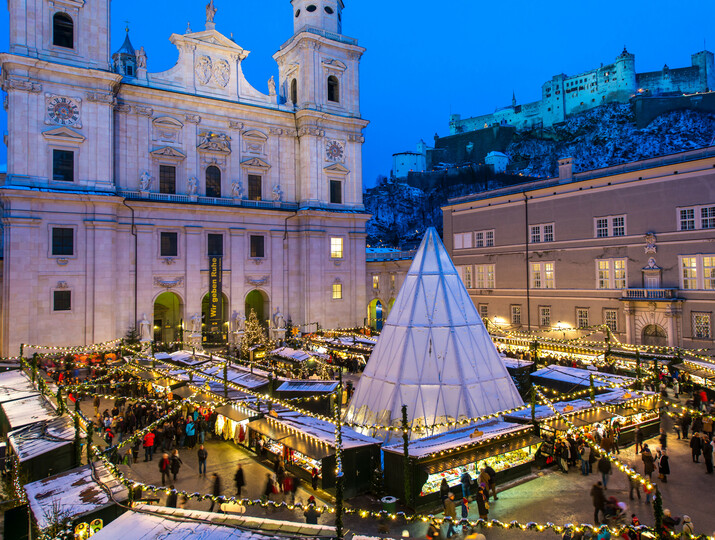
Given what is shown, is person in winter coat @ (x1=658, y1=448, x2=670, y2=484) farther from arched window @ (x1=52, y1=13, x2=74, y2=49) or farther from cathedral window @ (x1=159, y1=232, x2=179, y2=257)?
arched window @ (x1=52, y1=13, x2=74, y2=49)

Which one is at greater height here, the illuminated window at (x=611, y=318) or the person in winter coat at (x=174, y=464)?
the illuminated window at (x=611, y=318)

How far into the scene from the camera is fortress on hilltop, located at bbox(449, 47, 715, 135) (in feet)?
331

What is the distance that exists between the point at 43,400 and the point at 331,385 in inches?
402

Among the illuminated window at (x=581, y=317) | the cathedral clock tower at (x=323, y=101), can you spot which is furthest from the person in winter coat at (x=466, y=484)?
the cathedral clock tower at (x=323, y=101)

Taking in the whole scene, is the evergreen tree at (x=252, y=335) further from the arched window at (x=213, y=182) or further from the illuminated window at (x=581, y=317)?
the illuminated window at (x=581, y=317)

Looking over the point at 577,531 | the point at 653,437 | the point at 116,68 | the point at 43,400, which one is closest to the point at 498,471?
the point at 577,531

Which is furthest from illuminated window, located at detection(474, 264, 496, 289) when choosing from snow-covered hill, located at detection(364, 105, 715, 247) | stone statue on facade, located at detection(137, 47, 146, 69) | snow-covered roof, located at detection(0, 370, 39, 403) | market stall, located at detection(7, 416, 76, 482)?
snow-covered hill, located at detection(364, 105, 715, 247)

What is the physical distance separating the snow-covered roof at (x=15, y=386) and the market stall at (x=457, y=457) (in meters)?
13.6

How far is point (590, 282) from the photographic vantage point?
3266 centimetres

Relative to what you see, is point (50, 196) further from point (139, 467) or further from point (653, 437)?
point (653, 437)

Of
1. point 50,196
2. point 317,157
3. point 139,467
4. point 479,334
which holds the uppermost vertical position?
point 317,157

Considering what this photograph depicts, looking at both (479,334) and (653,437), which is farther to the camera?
(653,437)

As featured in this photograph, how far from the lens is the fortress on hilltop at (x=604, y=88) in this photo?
101m

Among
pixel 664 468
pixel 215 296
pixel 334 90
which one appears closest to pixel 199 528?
pixel 664 468
